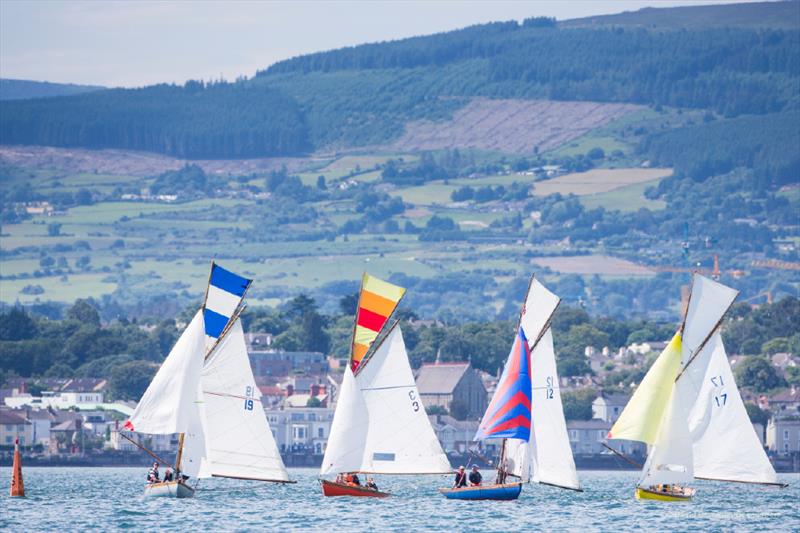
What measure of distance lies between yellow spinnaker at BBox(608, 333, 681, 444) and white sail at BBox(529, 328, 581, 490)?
1941 mm

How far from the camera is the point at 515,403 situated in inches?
3029

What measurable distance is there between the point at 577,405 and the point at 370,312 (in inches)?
4580

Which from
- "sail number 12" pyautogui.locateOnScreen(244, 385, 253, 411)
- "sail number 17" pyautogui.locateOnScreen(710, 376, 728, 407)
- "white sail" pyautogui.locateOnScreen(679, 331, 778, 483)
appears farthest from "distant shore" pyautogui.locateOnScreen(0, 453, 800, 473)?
"sail number 12" pyautogui.locateOnScreen(244, 385, 253, 411)

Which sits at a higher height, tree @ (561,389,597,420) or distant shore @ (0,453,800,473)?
tree @ (561,389,597,420)

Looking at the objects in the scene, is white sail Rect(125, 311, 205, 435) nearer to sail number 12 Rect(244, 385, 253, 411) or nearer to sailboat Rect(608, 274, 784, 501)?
sail number 12 Rect(244, 385, 253, 411)

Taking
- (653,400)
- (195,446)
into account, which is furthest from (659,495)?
(195,446)

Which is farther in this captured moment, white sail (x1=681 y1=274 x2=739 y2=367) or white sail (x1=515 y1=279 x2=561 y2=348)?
white sail (x1=681 y1=274 x2=739 y2=367)

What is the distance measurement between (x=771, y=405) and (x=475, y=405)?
25901mm

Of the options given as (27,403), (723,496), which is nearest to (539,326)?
(723,496)

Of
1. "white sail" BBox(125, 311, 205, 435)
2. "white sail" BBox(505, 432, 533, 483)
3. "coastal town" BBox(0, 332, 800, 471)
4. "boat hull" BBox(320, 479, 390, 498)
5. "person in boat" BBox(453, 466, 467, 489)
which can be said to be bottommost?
"boat hull" BBox(320, 479, 390, 498)

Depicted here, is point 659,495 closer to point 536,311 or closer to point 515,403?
point 515,403

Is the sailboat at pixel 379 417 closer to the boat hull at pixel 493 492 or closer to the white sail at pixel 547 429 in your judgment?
the boat hull at pixel 493 492

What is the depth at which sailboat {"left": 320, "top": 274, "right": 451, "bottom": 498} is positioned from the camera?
77.6 meters

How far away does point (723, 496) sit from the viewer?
94750mm
